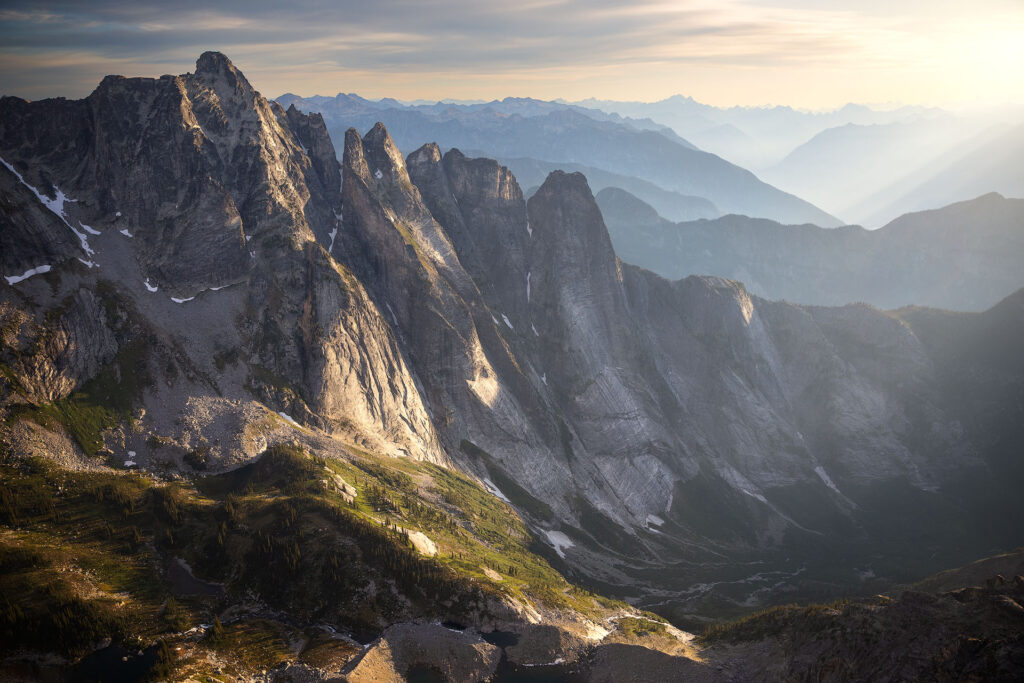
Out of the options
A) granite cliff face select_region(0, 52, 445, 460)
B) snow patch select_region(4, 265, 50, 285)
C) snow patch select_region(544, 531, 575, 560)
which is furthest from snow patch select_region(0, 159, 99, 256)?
snow patch select_region(544, 531, 575, 560)

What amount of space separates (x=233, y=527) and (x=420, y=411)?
2484 inches

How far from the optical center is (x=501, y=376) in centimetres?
17625

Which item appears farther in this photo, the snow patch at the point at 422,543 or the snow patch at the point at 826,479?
the snow patch at the point at 826,479

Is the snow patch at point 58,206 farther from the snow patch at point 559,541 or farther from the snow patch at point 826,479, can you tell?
the snow patch at point 826,479

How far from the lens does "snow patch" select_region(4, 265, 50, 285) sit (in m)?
107

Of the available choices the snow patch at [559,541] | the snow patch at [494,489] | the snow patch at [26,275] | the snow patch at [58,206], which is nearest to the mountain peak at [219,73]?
the snow patch at [58,206]

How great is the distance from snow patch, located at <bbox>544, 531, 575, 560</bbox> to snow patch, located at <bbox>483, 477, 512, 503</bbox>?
13.3 meters

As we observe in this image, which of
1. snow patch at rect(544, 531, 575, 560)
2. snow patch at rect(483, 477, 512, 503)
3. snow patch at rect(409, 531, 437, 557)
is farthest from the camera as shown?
snow patch at rect(483, 477, 512, 503)

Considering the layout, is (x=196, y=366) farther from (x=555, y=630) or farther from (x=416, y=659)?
(x=555, y=630)

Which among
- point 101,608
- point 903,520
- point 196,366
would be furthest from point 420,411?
point 903,520

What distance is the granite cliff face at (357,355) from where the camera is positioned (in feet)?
375

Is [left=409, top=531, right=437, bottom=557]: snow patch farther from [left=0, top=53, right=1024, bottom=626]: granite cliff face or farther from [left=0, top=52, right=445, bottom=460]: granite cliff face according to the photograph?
[left=0, top=52, right=445, bottom=460]: granite cliff face

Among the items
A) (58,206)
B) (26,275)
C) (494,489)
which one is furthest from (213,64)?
(494,489)

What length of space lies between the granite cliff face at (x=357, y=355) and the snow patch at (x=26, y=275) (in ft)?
2.92
